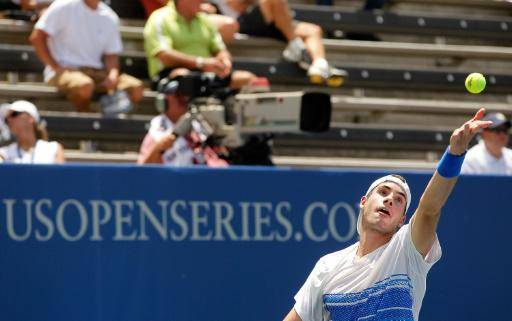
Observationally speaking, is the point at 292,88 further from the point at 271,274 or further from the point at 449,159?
the point at 449,159

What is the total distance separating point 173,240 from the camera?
732cm

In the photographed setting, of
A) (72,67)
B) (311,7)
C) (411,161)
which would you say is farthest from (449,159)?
(311,7)

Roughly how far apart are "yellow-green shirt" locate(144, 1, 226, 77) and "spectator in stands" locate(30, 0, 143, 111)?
0.85ft

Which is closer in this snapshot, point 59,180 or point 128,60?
point 59,180

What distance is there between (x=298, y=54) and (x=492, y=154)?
6.46 feet

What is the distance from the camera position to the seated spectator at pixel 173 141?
8.01 meters

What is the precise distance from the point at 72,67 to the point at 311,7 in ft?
9.12

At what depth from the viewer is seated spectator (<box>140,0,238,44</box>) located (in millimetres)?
10109

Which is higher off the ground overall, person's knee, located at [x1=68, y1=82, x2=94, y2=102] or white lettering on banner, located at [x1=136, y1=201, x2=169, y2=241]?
person's knee, located at [x1=68, y1=82, x2=94, y2=102]

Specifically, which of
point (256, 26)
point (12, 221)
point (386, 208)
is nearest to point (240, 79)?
point (256, 26)

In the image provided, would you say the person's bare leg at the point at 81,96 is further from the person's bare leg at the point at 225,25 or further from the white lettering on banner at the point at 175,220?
the white lettering on banner at the point at 175,220

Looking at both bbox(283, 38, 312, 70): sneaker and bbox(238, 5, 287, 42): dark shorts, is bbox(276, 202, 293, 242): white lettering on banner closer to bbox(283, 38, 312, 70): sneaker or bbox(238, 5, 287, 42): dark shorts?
bbox(283, 38, 312, 70): sneaker

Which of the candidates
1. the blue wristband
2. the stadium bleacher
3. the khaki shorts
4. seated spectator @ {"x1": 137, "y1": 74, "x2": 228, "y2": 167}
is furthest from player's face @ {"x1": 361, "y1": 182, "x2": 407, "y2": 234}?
the khaki shorts

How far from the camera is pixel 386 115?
11.0 meters
